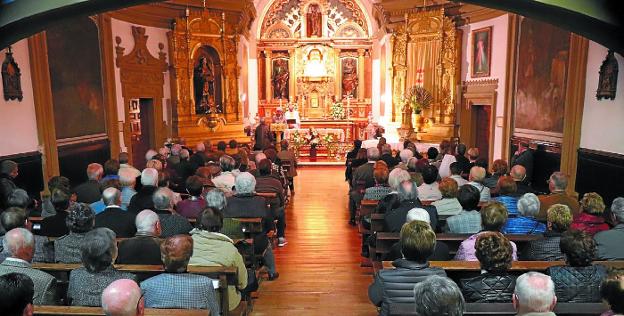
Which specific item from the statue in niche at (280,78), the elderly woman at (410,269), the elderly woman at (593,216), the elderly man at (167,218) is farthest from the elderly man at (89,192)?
the statue in niche at (280,78)

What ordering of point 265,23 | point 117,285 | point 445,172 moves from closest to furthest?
point 117,285 < point 445,172 < point 265,23

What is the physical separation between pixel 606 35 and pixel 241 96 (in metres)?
11.2

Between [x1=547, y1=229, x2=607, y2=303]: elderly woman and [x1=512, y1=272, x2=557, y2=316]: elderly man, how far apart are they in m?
0.76

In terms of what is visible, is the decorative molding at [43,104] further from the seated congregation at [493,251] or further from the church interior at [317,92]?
the seated congregation at [493,251]

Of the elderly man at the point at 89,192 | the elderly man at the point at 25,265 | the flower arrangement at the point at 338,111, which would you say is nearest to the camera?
the elderly man at the point at 25,265

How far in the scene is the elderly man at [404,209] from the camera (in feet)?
15.6

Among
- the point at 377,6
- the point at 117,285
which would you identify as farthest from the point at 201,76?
the point at 117,285

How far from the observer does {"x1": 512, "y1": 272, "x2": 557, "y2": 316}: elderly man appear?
2.36m

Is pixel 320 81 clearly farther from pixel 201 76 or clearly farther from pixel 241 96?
pixel 201 76

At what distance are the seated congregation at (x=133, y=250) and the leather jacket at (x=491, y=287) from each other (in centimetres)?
163

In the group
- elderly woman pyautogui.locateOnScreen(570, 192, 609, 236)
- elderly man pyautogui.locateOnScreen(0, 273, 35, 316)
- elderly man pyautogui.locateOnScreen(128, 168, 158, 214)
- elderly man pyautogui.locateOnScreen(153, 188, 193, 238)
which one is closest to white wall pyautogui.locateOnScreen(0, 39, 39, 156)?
elderly man pyautogui.locateOnScreen(128, 168, 158, 214)

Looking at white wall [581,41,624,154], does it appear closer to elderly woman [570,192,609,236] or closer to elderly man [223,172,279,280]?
elderly woman [570,192,609,236]

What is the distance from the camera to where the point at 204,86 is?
1327 centimetres

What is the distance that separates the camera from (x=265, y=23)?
18453mm
